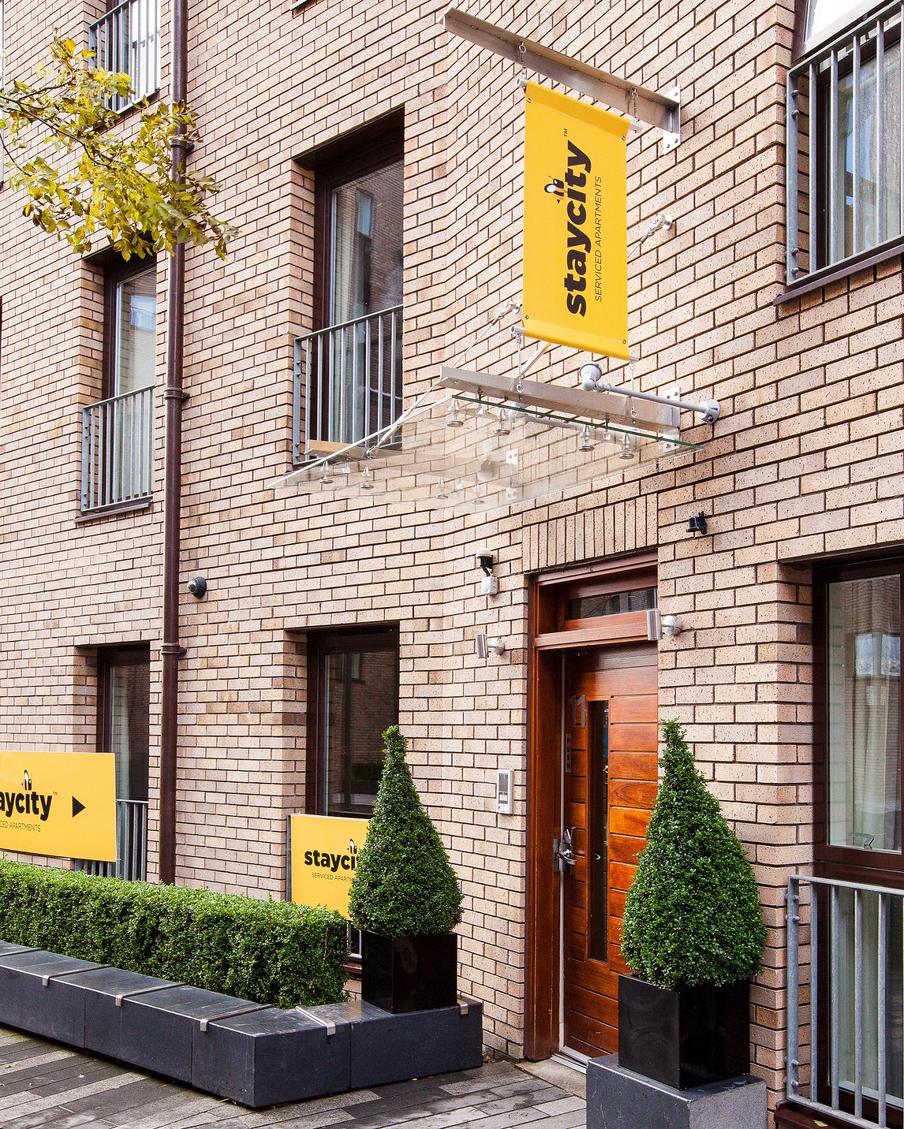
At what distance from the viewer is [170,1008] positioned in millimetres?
6207

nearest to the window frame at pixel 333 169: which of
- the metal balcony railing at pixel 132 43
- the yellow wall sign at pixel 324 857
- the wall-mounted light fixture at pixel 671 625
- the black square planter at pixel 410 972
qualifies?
the metal balcony railing at pixel 132 43

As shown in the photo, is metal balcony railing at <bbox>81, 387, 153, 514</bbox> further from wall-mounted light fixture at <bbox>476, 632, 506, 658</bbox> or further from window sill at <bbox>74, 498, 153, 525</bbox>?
wall-mounted light fixture at <bbox>476, 632, 506, 658</bbox>

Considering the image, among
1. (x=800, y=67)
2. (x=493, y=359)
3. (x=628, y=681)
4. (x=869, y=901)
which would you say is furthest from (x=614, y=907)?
(x=800, y=67)

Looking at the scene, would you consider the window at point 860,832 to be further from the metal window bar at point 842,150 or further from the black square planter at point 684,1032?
the metal window bar at point 842,150

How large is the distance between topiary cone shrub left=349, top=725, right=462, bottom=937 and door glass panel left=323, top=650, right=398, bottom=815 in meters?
1.55

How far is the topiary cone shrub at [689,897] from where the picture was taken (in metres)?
4.63

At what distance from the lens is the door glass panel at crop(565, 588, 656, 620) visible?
6.04 meters

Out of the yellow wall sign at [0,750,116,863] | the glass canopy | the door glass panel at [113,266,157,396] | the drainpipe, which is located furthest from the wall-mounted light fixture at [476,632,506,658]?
the door glass panel at [113,266,157,396]

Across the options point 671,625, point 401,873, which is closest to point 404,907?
point 401,873

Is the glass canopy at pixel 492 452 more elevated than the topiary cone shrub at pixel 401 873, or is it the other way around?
the glass canopy at pixel 492 452

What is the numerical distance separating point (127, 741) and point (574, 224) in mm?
6529

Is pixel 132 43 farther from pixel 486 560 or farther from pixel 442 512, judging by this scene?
pixel 486 560

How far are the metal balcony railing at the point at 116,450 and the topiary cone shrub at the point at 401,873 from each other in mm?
4380

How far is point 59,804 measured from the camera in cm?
1019
